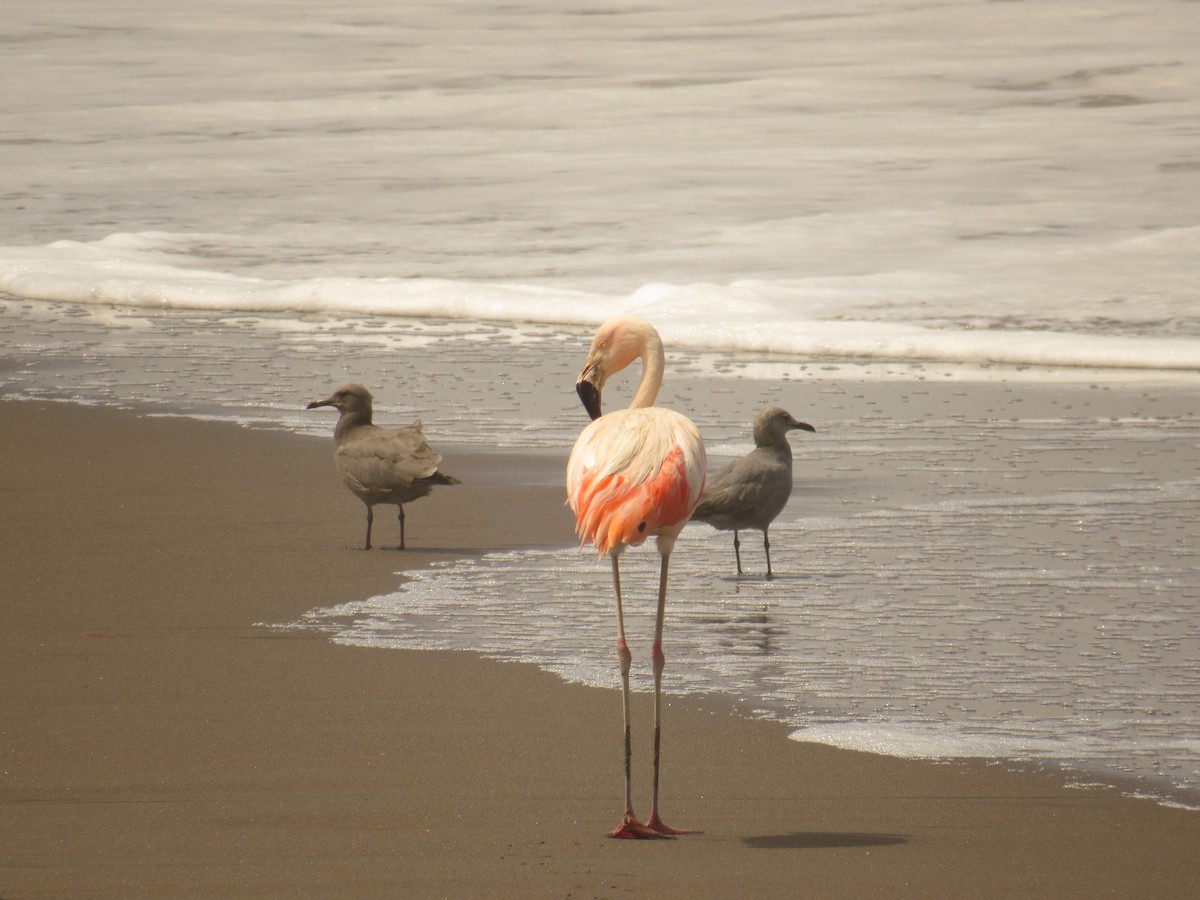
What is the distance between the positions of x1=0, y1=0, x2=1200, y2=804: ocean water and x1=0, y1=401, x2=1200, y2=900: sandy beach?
0.29 m

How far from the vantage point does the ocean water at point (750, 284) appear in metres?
A: 6.22

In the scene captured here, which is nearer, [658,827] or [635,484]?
[658,827]

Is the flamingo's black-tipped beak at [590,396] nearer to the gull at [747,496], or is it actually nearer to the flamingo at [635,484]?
the flamingo at [635,484]

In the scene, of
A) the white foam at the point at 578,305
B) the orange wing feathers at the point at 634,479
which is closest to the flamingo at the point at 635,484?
the orange wing feathers at the point at 634,479

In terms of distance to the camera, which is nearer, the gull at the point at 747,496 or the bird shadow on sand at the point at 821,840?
the bird shadow on sand at the point at 821,840

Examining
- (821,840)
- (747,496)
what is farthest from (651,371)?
(747,496)

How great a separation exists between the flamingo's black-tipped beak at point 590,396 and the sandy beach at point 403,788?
3.10 feet

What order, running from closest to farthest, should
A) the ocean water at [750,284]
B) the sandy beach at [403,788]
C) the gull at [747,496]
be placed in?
1. the sandy beach at [403,788]
2. the ocean water at [750,284]
3. the gull at [747,496]

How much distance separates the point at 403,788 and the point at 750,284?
483 inches

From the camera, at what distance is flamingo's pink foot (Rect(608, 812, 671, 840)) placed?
4.32 meters

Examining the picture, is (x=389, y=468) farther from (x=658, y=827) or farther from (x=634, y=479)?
(x=658, y=827)

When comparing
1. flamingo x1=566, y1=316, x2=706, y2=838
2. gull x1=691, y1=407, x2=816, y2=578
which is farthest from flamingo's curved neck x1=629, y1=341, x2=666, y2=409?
gull x1=691, y1=407, x2=816, y2=578

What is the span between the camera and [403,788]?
183 inches

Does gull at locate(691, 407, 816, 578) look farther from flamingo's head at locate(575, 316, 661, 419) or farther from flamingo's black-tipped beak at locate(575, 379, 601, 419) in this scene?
flamingo's black-tipped beak at locate(575, 379, 601, 419)
